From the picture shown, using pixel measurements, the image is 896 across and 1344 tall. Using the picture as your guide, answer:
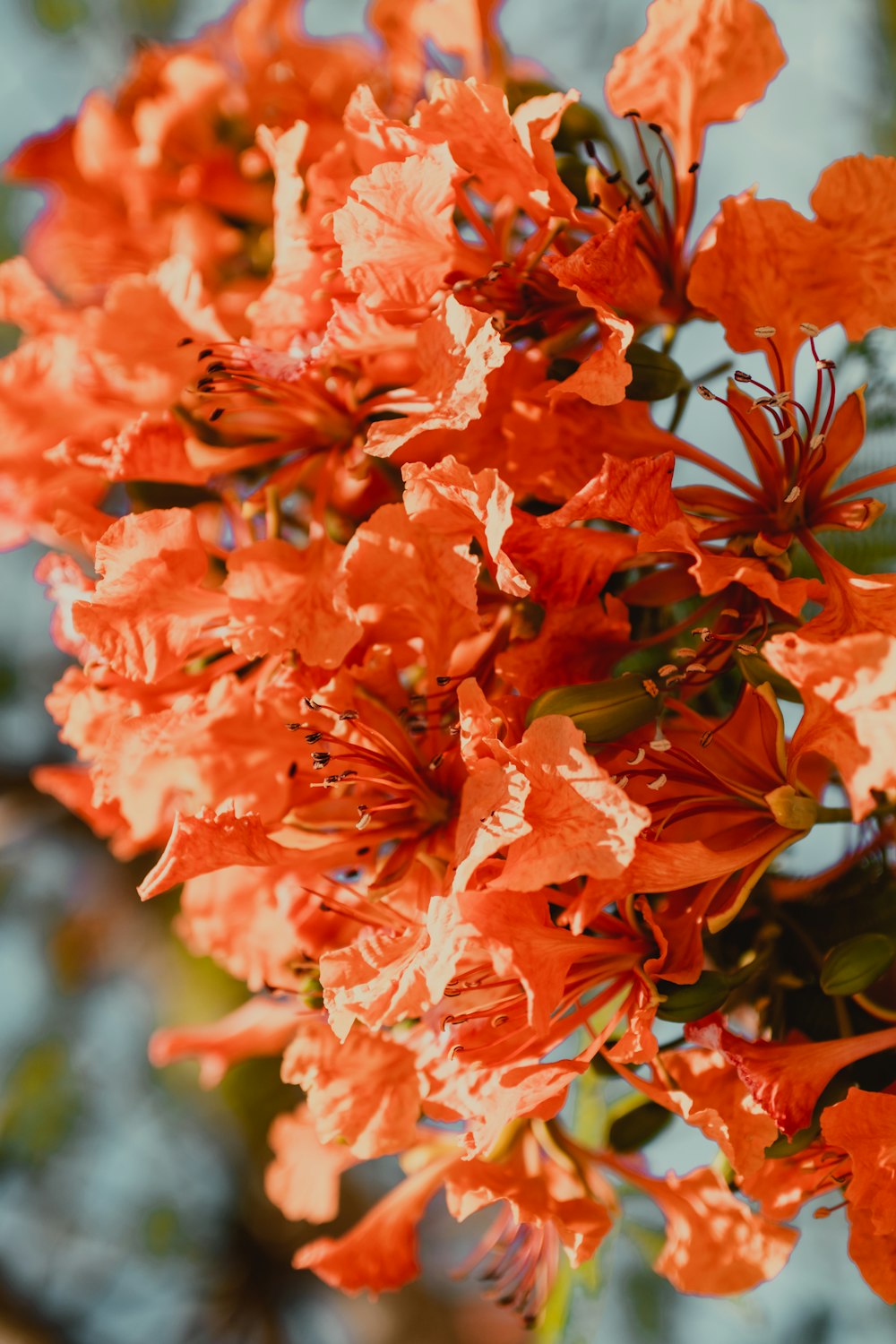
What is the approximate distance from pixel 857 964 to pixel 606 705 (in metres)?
0.28

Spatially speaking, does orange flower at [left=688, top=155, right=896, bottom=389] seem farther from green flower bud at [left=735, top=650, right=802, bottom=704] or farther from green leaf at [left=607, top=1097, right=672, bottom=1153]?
green leaf at [left=607, top=1097, right=672, bottom=1153]

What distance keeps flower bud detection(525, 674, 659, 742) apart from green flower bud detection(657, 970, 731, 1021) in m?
0.19

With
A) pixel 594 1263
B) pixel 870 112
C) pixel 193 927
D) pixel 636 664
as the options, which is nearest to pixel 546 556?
pixel 636 664

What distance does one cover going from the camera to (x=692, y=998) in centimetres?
100

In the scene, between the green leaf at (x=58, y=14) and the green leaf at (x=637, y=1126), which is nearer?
the green leaf at (x=637, y=1126)

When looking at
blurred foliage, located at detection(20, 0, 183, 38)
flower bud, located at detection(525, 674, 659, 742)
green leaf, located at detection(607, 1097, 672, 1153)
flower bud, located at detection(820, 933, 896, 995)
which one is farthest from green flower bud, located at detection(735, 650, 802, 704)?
blurred foliage, located at detection(20, 0, 183, 38)

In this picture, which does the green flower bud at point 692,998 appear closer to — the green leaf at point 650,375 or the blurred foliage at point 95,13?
the green leaf at point 650,375

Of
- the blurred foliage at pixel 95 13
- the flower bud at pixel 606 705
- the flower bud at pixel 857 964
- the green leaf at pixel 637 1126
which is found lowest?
the green leaf at pixel 637 1126

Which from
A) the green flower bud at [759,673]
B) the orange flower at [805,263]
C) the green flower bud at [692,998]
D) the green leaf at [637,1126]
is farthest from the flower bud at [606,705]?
the green leaf at [637,1126]

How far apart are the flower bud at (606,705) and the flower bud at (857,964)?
0.24 metres

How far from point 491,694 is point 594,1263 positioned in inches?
30.6

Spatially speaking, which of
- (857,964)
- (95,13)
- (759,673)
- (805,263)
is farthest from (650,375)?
(95,13)

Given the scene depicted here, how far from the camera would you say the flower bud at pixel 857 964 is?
40.1 inches

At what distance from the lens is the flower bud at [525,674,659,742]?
963 mm
